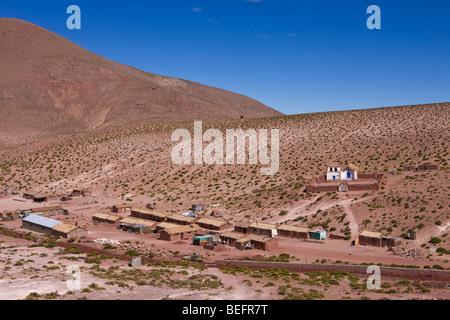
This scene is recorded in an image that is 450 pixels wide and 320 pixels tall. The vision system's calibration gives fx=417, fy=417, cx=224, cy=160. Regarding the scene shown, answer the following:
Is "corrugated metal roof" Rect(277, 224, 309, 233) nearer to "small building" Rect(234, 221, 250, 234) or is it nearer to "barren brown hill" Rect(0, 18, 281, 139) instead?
"small building" Rect(234, 221, 250, 234)

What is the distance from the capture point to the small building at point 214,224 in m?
45.5


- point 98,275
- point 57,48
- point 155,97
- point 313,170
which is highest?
point 57,48

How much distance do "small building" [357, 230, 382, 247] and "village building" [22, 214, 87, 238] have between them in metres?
28.2

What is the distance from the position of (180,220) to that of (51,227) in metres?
14.0

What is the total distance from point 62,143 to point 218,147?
4223 cm

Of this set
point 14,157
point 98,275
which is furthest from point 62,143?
point 98,275

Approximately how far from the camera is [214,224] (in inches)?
1807

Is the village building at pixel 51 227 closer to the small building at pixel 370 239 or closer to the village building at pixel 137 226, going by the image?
the village building at pixel 137 226

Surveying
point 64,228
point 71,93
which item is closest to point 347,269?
point 64,228

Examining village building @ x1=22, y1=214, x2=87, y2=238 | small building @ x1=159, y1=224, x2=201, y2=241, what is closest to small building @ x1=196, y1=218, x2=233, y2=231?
small building @ x1=159, y1=224, x2=201, y2=241

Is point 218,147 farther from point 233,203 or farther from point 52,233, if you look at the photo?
point 52,233

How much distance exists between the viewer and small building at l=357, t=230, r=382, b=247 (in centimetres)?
3866

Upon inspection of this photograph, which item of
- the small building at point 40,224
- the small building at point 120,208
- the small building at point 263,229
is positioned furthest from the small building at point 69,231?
the small building at point 263,229
